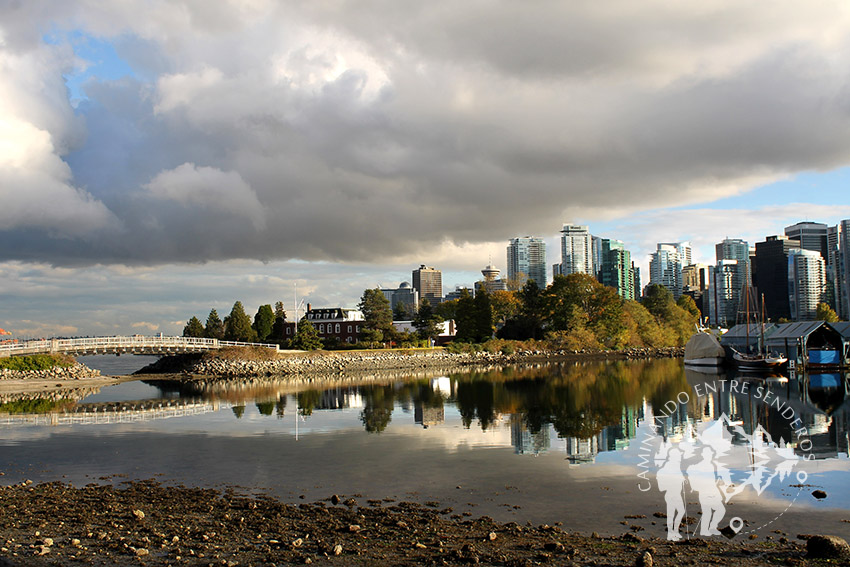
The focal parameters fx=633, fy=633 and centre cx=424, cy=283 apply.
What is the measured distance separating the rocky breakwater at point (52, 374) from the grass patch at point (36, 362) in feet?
1.44

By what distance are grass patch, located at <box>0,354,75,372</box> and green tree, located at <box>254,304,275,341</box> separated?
139 feet

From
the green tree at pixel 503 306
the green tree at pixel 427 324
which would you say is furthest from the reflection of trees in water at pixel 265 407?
the green tree at pixel 503 306

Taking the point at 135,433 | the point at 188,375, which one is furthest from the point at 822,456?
the point at 188,375

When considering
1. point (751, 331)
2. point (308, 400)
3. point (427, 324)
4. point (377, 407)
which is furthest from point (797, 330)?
point (308, 400)

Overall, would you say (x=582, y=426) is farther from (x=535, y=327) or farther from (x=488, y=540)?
(x=535, y=327)

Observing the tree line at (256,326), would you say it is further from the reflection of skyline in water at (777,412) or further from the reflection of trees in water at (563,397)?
the reflection of skyline in water at (777,412)

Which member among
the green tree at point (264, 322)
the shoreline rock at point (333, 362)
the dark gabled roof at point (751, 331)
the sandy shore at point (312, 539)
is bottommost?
the shoreline rock at point (333, 362)

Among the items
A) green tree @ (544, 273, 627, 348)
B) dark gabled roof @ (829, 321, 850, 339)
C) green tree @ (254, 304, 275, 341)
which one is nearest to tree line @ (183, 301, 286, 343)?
green tree @ (254, 304, 275, 341)

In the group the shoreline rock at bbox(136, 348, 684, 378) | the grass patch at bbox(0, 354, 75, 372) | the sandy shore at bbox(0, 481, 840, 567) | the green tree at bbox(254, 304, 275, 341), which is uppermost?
the green tree at bbox(254, 304, 275, 341)

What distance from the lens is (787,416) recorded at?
103 ft

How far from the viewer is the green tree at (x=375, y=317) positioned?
10345cm

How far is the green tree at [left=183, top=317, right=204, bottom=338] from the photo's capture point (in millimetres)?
126250

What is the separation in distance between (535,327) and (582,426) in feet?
284

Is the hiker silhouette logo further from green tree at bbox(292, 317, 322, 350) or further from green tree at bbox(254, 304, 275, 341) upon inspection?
green tree at bbox(254, 304, 275, 341)
